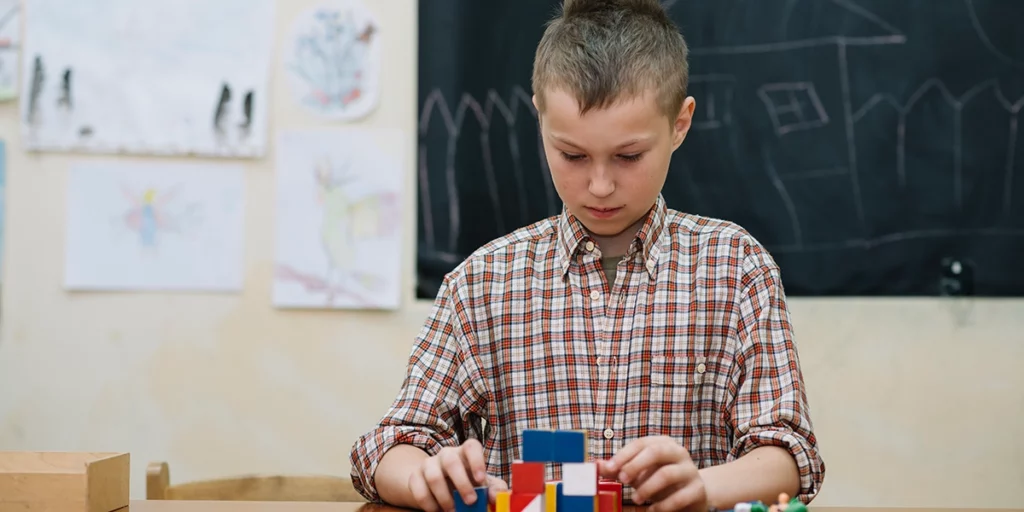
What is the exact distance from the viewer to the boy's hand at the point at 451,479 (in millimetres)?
927

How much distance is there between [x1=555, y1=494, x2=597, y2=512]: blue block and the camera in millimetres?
846

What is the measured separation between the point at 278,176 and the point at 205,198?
180 millimetres

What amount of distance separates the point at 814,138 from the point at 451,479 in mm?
1585

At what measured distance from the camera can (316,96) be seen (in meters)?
2.34

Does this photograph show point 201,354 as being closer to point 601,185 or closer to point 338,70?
point 338,70

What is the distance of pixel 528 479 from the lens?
0.86m

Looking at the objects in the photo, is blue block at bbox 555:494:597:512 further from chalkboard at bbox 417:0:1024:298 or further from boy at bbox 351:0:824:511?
chalkboard at bbox 417:0:1024:298

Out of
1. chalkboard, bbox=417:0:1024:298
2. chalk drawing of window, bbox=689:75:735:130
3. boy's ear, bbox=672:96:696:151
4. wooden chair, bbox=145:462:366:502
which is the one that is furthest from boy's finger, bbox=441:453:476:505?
chalk drawing of window, bbox=689:75:735:130

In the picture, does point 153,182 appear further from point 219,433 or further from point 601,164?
point 601,164

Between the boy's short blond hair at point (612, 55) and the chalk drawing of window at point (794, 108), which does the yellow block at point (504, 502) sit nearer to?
the boy's short blond hair at point (612, 55)

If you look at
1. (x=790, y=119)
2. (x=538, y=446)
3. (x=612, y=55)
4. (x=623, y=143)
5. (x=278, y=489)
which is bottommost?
(x=278, y=489)

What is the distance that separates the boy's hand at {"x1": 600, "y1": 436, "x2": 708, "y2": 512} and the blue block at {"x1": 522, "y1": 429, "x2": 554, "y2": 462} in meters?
0.08

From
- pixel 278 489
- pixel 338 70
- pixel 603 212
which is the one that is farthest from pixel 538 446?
pixel 338 70

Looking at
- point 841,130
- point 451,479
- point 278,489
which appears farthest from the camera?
point 841,130
